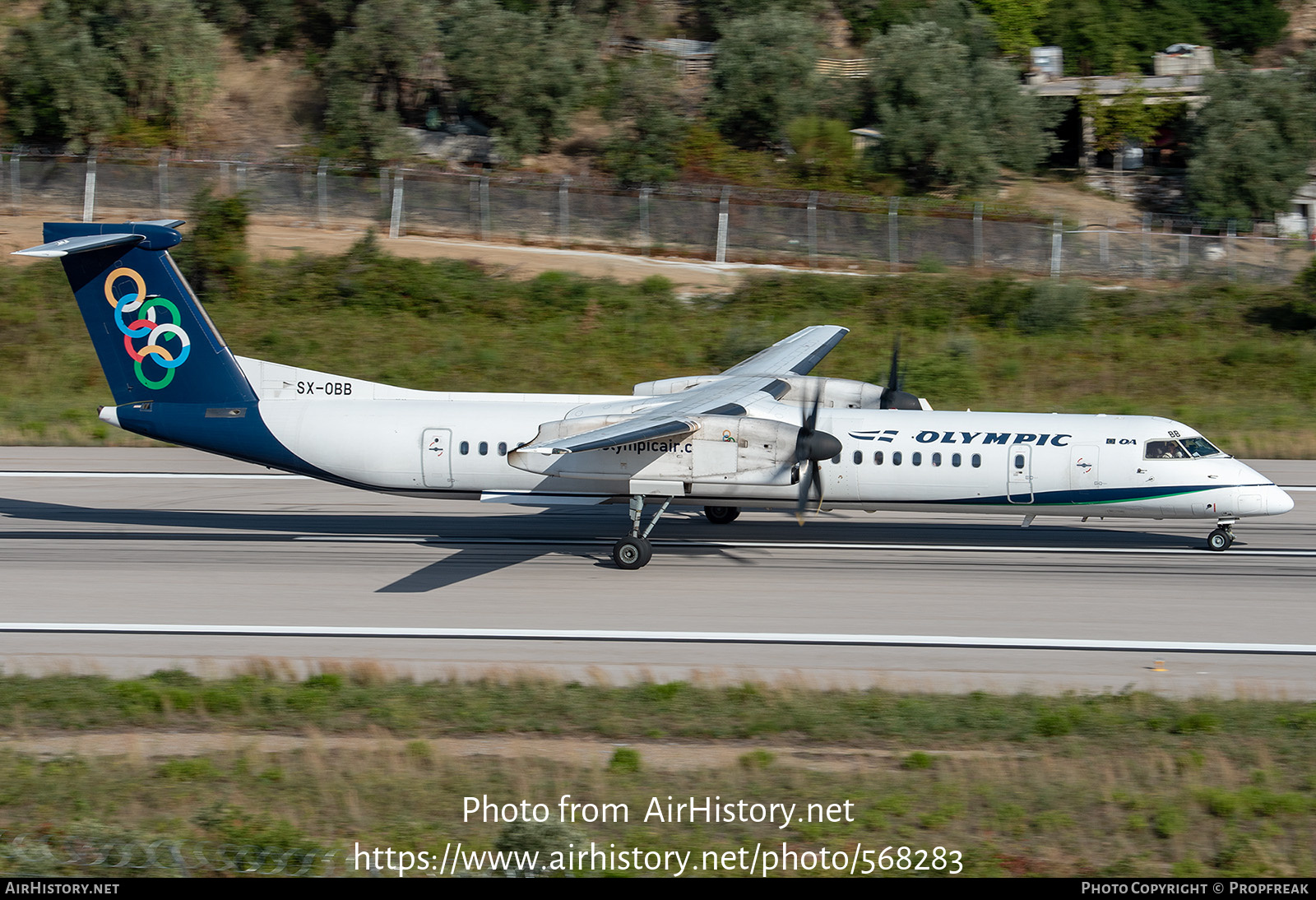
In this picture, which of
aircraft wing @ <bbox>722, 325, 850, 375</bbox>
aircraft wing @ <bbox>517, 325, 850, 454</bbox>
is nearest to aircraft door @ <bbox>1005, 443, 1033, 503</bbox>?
aircraft wing @ <bbox>517, 325, 850, 454</bbox>

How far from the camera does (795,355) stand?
901 inches

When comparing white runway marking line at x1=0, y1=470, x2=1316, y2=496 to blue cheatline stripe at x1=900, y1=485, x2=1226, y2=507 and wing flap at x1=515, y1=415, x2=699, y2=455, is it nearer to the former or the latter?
blue cheatline stripe at x1=900, y1=485, x2=1226, y2=507

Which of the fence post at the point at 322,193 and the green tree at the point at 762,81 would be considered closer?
the fence post at the point at 322,193

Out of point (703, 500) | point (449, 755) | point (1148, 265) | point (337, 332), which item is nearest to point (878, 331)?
point (1148, 265)

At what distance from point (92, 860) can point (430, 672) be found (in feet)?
18.4

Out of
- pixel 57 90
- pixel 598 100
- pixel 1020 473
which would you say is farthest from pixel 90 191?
pixel 1020 473

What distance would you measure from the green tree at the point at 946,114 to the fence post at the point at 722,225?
10.9 meters

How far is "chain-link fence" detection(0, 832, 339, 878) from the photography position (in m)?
8.16

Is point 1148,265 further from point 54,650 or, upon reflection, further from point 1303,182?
point 54,650

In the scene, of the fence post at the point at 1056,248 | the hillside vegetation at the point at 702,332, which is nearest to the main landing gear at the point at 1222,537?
the hillside vegetation at the point at 702,332

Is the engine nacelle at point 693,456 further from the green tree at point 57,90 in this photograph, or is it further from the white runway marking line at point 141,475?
the green tree at point 57,90

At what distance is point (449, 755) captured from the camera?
10961 millimetres

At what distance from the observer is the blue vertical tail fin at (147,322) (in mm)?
19047

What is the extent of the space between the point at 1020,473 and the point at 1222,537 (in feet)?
12.7
